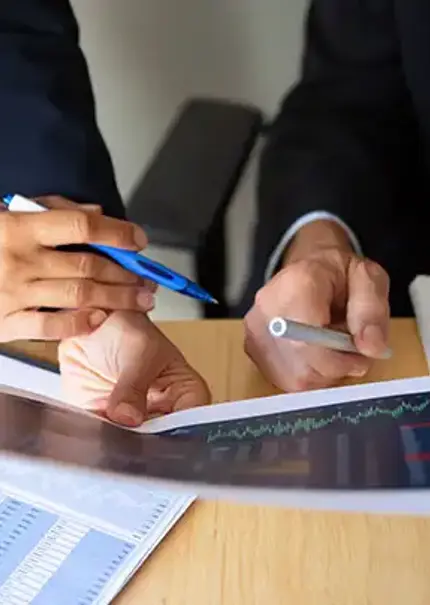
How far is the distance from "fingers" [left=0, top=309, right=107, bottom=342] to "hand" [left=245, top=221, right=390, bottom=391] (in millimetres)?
125

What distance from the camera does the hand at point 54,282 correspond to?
73cm

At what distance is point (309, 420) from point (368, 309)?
0.14 metres

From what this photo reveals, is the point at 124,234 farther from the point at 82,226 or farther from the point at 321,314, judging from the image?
the point at 321,314

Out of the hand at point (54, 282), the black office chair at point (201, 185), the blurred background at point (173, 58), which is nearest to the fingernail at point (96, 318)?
the hand at point (54, 282)

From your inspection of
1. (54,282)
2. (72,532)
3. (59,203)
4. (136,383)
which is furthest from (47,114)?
(72,532)

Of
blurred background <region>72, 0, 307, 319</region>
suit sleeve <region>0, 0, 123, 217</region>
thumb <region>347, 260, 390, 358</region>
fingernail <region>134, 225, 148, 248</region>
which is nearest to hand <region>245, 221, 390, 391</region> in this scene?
thumb <region>347, 260, 390, 358</region>

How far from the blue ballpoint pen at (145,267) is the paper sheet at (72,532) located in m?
0.15

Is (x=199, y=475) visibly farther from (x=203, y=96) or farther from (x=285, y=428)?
(x=203, y=96)

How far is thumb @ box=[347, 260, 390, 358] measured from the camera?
0.71 meters

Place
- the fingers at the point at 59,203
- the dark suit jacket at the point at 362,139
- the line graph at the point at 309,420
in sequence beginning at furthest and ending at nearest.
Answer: the dark suit jacket at the point at 362,139 < the fingers at the point at 59,203 < the line graph at the point at 309,420

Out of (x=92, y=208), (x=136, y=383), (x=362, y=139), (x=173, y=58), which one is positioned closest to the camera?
(x=136, y=383)

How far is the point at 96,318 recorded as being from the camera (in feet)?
2.45

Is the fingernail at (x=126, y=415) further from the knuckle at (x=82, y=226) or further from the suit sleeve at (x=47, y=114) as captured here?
the suit sleeve at (x=47, y=114)

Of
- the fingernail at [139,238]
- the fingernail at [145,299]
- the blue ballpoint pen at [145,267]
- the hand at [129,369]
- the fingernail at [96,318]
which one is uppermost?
the fingernail at [139,238]
